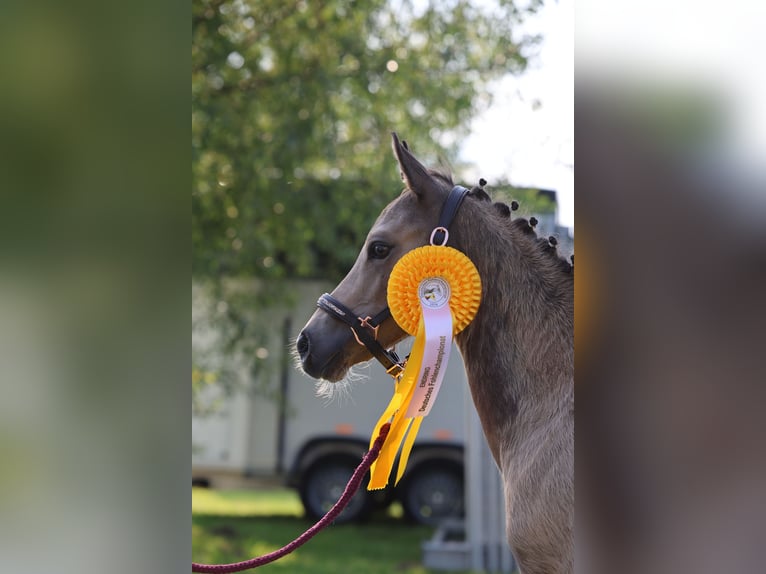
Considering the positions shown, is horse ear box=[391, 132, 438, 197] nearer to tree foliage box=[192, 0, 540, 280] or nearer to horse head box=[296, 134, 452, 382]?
horse head box=[296, 134, 452, 382]

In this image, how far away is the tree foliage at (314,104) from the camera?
674cm

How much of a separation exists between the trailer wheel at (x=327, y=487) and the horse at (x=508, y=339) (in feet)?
27.3

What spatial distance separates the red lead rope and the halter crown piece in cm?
4

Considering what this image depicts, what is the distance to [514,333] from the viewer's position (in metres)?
2.21

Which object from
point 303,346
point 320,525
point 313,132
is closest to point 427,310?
point 303,346

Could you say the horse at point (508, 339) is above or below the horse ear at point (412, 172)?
below

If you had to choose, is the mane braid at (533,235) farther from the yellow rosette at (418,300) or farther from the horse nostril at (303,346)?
the horse nostril at (303,346)
